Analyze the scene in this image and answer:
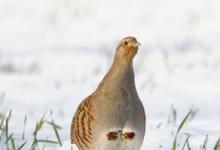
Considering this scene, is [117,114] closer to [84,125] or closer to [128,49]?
[84,125]

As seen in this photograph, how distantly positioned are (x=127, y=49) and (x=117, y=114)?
12.8 inches

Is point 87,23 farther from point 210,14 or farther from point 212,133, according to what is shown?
point 212,133

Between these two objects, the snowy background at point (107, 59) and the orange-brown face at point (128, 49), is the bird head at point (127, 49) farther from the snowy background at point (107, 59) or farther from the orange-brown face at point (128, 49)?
the snowy background at point (107, 59)

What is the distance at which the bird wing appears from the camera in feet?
12.9

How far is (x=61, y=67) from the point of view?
9.93 m

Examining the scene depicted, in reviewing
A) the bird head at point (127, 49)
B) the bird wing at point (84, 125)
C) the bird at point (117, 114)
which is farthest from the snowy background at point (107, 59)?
the bird head at point (127, 49)

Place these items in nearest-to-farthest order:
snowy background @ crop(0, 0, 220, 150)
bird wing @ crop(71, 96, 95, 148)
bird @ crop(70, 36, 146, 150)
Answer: bird @ crop(70, 36, 146, 150)
bird wing @ crop(71, 96, 95, 148)
snowy background @ crop(0, 0, 220, 150)

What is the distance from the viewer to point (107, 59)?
33.5 ft

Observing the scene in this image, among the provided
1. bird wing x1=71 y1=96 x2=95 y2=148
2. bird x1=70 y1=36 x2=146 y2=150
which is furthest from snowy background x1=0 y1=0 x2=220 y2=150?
bird x1=70 y1=36 x2=146 y2=150

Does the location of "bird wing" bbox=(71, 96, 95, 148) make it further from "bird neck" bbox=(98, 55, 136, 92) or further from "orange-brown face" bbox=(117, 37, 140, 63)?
"orange-brown face" bbox=(117, 37, 140, 63)

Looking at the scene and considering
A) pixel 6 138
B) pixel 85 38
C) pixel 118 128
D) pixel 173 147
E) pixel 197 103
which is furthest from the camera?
pixel 85 38

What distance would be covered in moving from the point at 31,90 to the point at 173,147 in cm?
397

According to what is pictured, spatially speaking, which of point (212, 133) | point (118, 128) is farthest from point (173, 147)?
point (212, 133)

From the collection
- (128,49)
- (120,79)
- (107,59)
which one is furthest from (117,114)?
(107,59)
